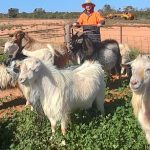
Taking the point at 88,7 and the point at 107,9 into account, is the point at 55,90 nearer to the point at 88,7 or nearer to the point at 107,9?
the point at 88,7

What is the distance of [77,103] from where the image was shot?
8.59 m

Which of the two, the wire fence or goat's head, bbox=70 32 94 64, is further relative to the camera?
the wire fence

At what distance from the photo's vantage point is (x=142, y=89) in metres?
6.93

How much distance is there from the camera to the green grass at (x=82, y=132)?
24.1 feet

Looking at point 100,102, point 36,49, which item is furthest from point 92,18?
point 100,102

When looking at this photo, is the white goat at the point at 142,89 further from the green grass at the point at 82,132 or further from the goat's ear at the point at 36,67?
the goat's ear at the point at 36,67

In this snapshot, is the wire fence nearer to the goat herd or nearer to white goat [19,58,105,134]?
the goat herd

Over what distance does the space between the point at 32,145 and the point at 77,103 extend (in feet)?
5.08

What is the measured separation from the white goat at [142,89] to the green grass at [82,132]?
0.47 metres

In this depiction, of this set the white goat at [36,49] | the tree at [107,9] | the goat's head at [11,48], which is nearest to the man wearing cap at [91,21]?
the white goat at [36,49]

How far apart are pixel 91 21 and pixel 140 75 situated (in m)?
5.44

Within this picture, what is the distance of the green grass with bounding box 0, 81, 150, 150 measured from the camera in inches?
289

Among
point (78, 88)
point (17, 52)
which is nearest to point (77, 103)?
point (78, 88)

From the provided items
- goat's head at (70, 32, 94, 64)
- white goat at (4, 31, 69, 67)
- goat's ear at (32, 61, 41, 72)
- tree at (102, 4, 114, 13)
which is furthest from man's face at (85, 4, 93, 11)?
tree at (102, 4, 114, 13)
